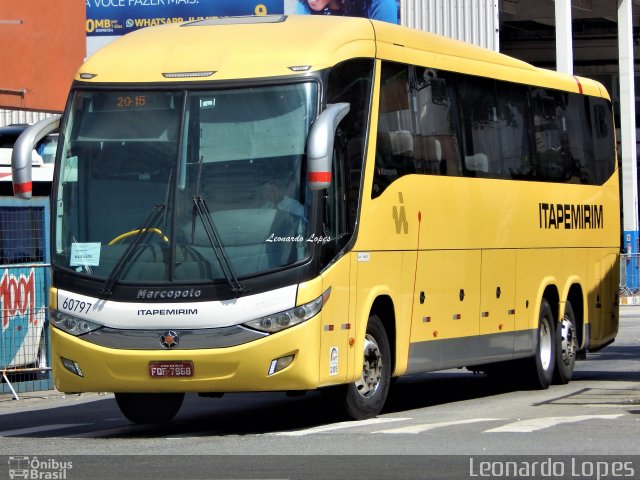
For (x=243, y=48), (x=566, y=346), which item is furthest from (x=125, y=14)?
(x=243, y=48)

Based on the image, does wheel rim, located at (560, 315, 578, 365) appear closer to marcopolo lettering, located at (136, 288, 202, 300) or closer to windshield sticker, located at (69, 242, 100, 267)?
marcopolo lettering, located at (136, 288, 202, 300)

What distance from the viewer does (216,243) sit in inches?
496

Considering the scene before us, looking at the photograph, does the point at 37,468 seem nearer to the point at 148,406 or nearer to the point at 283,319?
the point at 283,319

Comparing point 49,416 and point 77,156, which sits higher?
point 77,156

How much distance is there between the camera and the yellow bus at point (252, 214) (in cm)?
1254

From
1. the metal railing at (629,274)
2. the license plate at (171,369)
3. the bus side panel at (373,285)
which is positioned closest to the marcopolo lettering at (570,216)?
the bus side panel at (373,285)

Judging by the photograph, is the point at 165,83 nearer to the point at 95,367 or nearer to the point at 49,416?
the point at 95,367

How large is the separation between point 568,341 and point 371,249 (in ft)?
20.8

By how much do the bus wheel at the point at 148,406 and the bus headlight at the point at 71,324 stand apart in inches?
54.5

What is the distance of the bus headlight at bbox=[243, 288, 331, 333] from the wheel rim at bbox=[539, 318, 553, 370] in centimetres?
638

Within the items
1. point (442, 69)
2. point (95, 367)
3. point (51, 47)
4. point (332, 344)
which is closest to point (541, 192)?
point (442, 69)

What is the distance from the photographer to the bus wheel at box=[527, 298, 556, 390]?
59.3ft

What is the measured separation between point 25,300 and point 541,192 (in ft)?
21.9

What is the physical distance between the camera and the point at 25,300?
62.1 feet
